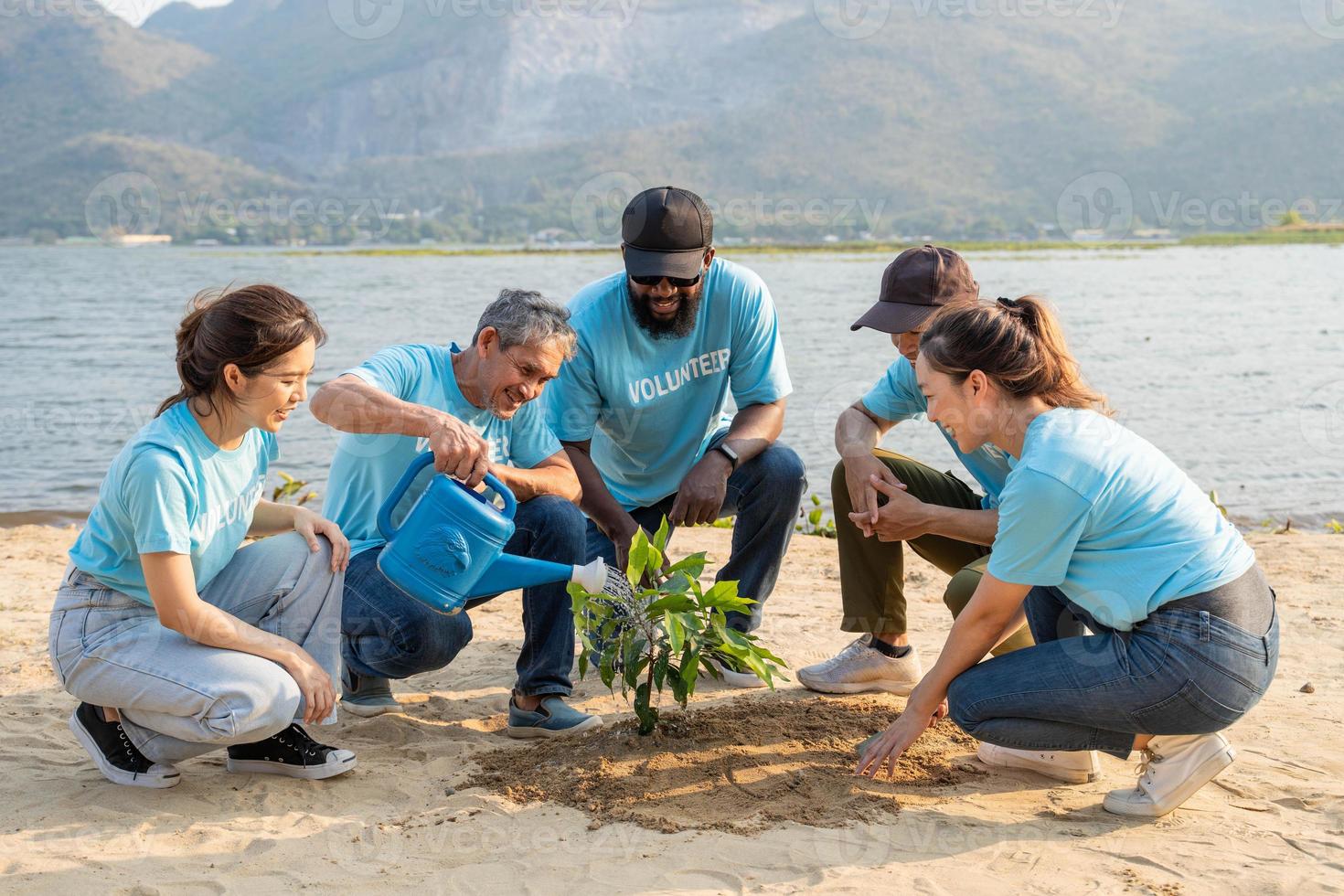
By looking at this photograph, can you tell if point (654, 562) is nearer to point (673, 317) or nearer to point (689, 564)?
point (689, 564)

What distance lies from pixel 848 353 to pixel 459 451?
13828 millimetres

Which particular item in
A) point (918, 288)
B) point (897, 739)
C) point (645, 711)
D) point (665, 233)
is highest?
point (665, 233)

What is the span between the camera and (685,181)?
87438mm

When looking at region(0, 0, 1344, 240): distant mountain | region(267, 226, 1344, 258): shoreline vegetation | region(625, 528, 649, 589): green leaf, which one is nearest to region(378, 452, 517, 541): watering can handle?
region(625, 528, 649, 589): green leaf

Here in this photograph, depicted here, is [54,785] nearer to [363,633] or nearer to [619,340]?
[363,633]

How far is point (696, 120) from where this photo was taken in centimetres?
10844

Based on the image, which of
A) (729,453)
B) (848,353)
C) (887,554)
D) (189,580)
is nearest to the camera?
(189,580)

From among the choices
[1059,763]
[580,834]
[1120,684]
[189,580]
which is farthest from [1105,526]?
[189,580]

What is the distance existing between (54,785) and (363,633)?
913mm

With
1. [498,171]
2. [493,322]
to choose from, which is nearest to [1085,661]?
[493,322]

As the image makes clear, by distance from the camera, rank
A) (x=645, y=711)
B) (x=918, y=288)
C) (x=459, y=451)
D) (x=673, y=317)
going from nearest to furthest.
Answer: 1. (x=459, y=451)
2. (x=645, y=711)
3. (x=918, y=288)
4. (x=673, y=317)

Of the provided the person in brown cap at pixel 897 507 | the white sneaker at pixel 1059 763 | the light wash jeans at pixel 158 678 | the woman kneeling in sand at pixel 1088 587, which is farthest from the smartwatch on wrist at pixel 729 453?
the light wash jeans at pixel 158 678

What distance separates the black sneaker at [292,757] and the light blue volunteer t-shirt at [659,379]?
1.37 meters

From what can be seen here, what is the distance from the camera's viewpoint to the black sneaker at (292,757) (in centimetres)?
317
